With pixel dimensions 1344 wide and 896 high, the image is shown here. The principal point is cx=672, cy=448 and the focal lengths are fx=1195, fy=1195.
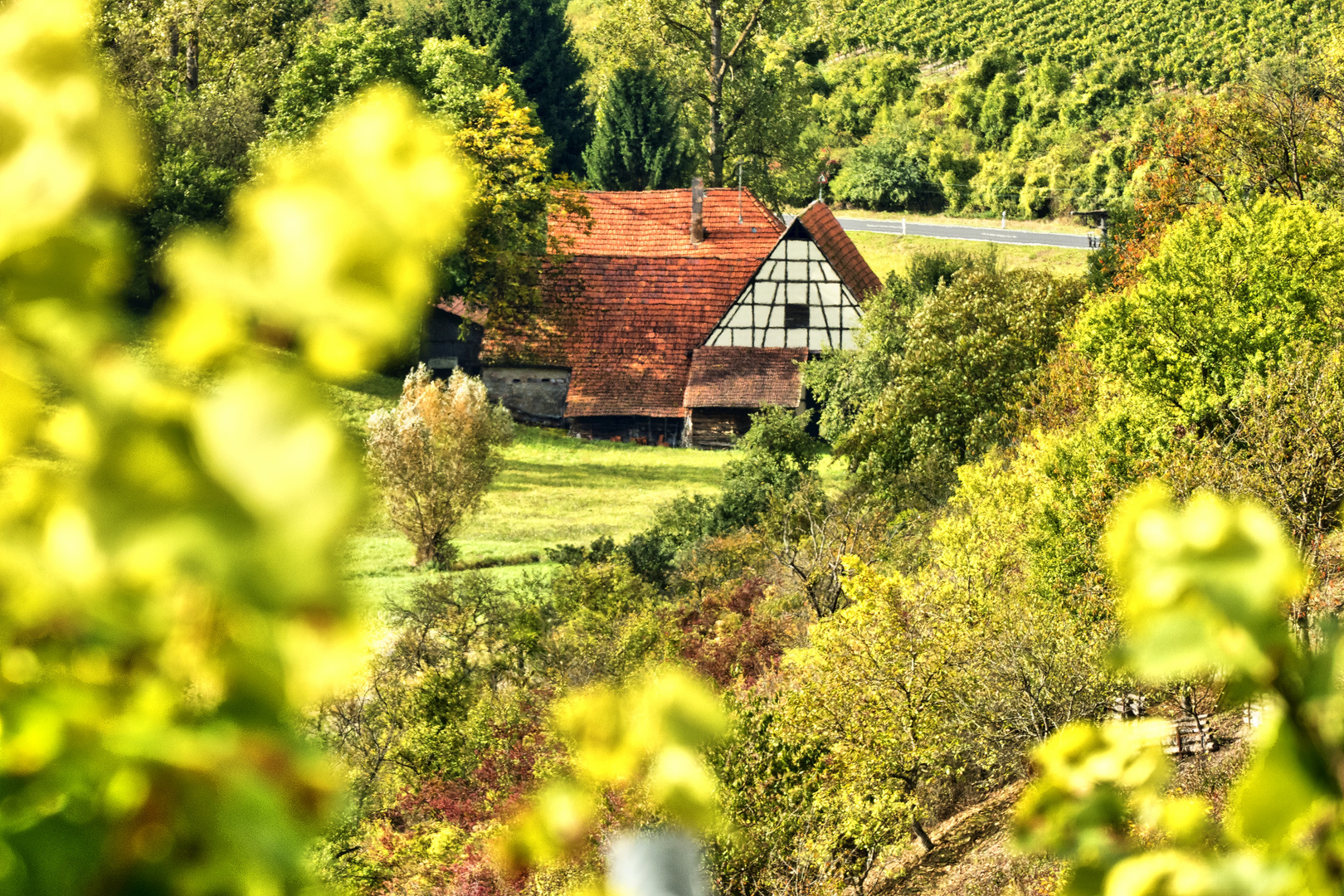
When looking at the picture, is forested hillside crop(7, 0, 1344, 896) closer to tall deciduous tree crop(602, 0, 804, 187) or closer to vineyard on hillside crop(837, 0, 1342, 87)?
tall deciduous tree crop(602, 0, 804, 187)

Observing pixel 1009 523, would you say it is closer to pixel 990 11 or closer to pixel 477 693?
pixel 477 693

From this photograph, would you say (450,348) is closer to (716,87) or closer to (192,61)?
(192,61)

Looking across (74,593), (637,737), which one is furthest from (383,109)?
(637,737)

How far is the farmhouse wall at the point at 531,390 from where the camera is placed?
3353 cm

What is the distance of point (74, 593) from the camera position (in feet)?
1.90

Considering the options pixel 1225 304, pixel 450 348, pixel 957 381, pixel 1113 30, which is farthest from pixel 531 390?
pixel 1113 30

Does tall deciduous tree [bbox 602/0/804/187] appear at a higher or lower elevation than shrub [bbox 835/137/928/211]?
higher

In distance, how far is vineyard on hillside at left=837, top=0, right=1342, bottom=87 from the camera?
58156mm

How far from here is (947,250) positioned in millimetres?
44312

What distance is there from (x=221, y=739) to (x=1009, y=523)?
50.8ft

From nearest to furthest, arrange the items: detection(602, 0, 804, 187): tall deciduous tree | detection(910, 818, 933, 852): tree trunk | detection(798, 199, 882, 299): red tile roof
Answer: detection(910, 818, 933, 852): tree trunk, detection(798, 199, 882, 299): red tile roof, detection(602, 0, 804, 187): tall deciduous tree

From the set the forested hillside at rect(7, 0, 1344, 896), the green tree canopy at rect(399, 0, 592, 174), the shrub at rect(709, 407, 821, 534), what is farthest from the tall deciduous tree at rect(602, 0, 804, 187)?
the shrub at rect(709, 407, 821, 534)

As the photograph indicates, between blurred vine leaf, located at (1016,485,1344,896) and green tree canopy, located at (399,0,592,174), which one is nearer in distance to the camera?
blurred vine leaf, located at (1016,485,1344,896)

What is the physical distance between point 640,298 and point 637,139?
28.4ft
